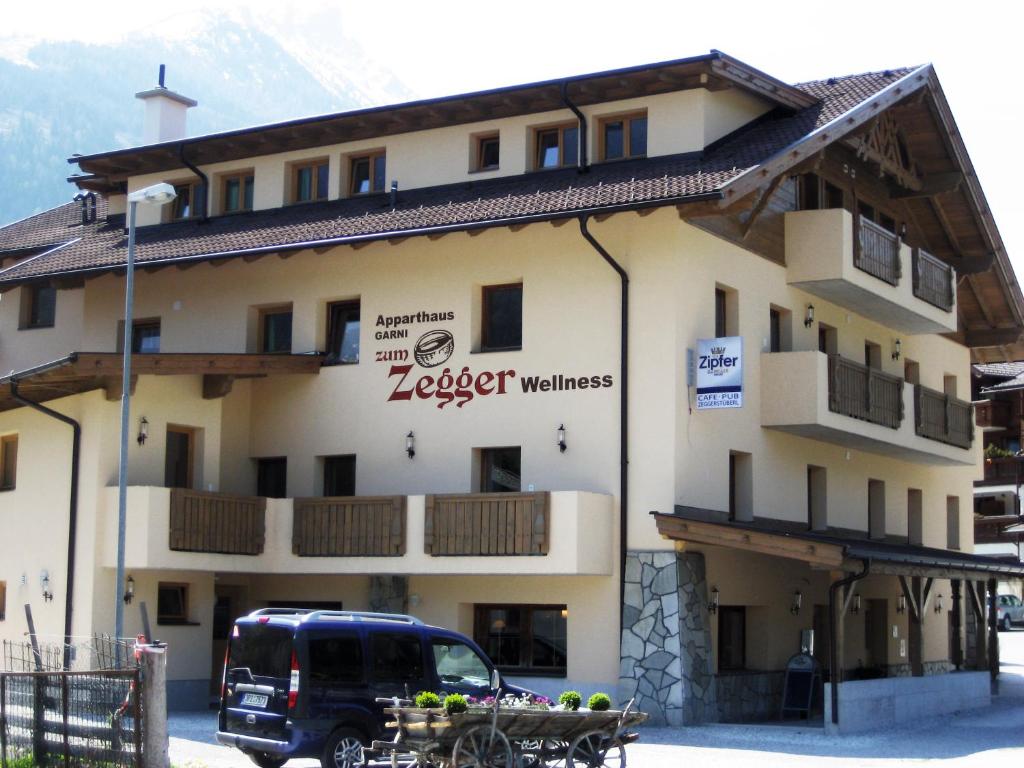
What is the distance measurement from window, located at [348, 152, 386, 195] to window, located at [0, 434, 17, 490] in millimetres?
7746

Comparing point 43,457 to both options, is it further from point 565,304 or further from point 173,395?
point 565,304

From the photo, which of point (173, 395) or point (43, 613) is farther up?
point (173, 395)

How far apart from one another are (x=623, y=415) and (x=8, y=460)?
431 inches

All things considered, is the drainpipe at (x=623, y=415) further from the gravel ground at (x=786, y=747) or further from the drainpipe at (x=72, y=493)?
the drainpipe at (x=72, y=493)

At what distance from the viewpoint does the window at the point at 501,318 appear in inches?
1036

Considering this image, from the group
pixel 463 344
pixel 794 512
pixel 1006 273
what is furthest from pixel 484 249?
pixel 1006 273

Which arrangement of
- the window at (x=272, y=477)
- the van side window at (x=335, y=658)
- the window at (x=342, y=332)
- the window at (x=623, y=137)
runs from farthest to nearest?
the window at (x=272, y=477)
the window at (x=342, y=332)
the window at (x=623, y=137)
the van side window at (x=335, y=658)

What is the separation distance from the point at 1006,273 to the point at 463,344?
14482 millimetres

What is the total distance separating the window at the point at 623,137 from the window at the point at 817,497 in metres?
7.35

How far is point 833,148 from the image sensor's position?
29.3 meters

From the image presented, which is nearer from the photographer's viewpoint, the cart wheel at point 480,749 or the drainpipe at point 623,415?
the cart wheel at point 480,749

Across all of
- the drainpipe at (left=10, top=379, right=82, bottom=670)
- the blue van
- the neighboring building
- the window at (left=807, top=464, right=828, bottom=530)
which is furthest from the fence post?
the window at (left=807, top=464, right=828, bottom=530)

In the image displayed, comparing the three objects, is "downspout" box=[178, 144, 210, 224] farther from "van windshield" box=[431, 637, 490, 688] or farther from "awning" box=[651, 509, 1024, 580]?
"van windshield" box=[431, 637, 490, 688]

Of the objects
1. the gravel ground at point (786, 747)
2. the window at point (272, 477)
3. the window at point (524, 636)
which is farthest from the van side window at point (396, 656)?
the window at point (272, 477)
